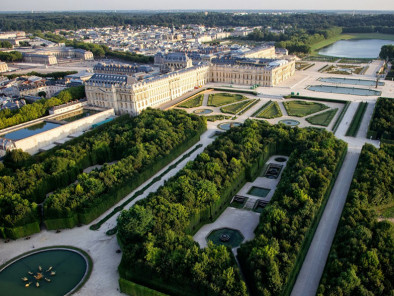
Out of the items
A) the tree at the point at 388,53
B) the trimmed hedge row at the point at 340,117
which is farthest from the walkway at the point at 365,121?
the tree at the point at 388,53

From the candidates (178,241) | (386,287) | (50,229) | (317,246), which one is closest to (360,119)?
(317,246)

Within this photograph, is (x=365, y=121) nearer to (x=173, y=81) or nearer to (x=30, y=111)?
(x=173, y=81)

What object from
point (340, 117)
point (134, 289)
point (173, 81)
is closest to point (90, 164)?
point (134, 289)

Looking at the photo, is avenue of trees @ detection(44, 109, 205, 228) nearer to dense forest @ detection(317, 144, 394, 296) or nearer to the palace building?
the palace building

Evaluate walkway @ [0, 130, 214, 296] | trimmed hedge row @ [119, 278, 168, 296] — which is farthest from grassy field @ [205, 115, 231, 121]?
trimmed hedge row @ [119, 278, 168, 296]

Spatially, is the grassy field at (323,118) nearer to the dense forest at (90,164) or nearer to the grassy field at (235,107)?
the grassy field at (235,107)

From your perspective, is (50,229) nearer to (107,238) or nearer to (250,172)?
(107,238)
